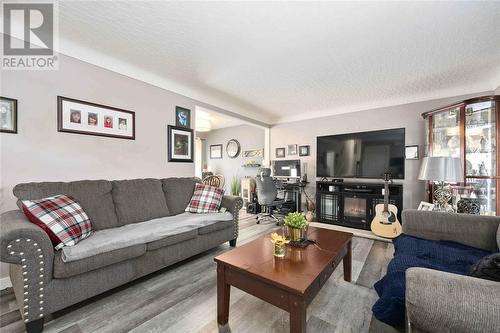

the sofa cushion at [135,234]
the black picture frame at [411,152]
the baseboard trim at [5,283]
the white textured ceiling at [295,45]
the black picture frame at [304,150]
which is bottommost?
the baseboard trim at [5,283]

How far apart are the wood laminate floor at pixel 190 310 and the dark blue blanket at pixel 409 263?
10 cm

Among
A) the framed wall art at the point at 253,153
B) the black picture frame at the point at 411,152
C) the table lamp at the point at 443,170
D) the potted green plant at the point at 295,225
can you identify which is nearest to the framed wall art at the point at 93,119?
the potted green plant at the point at 295,225

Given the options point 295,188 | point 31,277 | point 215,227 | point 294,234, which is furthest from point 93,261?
point 295,188

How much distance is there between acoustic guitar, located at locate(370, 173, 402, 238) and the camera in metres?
3.05

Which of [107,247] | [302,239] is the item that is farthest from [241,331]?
[107,247]

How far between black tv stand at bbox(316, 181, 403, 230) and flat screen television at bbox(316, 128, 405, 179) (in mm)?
207

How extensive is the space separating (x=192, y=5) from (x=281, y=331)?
7.95 feet

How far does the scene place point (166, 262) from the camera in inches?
80.4

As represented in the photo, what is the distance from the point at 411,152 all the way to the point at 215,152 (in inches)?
187

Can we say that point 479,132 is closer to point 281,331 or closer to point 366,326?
point 366,326

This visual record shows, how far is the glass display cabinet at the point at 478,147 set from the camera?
244cm

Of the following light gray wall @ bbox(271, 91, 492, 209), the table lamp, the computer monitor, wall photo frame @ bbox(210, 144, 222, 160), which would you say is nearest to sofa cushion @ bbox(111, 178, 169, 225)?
the computer monitor

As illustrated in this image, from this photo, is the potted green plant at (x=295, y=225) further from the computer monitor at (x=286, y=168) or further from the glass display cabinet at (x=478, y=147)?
the computer monitor at (x=286, y=168)

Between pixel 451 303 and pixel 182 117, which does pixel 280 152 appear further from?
pixel 451 303
